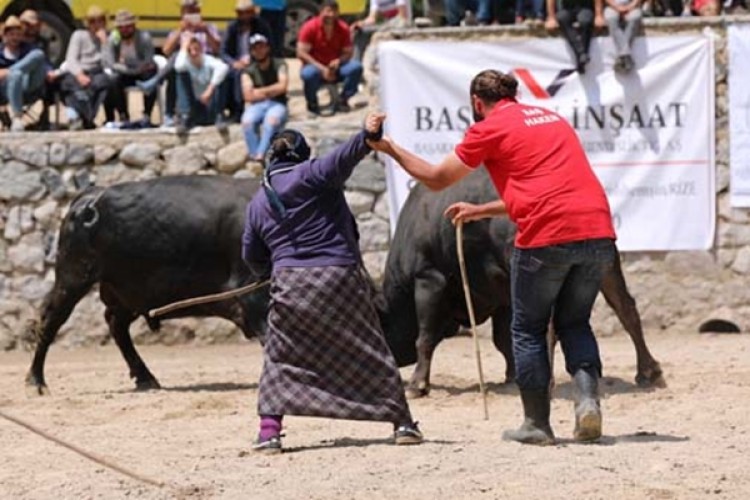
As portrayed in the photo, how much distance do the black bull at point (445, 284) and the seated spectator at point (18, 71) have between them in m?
5.13

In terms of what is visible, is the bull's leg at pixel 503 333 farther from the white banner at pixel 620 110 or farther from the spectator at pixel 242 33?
the spectator at pixel 242 33

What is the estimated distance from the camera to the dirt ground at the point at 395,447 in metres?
8.13

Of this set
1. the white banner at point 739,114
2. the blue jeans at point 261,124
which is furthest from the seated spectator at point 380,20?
the white banner at point 739,114

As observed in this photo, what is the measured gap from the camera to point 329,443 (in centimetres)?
961

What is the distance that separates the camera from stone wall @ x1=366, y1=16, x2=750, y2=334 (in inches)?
626

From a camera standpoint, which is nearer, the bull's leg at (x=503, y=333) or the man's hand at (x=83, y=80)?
the bull's leg at (x=503, y=333)

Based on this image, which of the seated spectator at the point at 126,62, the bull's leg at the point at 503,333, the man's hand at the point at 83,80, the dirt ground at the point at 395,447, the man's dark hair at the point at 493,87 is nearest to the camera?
the dirt ground at the point at 395,447

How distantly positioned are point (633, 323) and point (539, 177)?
3892 mm

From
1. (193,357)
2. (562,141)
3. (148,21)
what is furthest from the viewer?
(148,21)

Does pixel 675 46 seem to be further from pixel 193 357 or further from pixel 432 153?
pixel 193 357

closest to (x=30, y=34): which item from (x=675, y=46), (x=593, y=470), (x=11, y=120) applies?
(x=11, y=120)

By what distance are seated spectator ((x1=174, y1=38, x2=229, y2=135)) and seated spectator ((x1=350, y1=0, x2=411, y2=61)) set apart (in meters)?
1.51

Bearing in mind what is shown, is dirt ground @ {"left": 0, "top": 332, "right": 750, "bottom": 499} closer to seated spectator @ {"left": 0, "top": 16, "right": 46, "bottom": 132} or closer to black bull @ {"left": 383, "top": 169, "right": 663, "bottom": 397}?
black bull @ {"left": 383, "top": 169, "right": 663, "bottom": 397}

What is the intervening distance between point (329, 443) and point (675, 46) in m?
7.30
